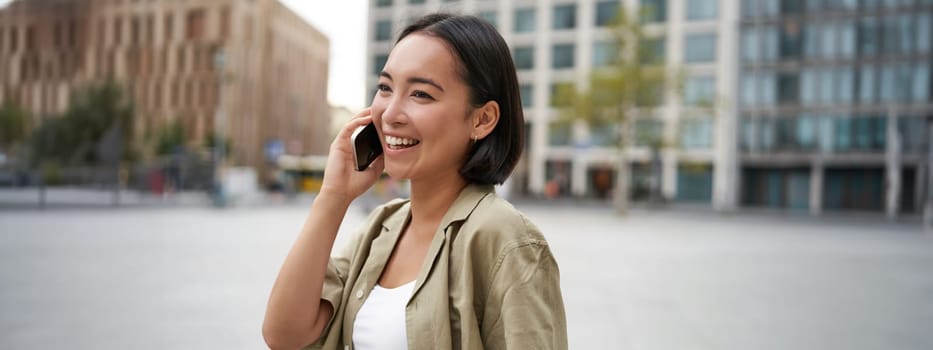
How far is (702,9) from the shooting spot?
44.9 meters

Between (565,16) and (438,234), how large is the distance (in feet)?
163

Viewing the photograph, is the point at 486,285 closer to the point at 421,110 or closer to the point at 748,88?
the point at 421,110

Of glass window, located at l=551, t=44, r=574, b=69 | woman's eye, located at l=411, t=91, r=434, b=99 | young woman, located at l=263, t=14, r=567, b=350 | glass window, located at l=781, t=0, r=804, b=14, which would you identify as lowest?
young woman, located at l=263, t=14, r=567, b=350

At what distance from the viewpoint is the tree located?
29.2 meters

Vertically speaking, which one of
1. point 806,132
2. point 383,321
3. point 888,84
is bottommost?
point 383,321

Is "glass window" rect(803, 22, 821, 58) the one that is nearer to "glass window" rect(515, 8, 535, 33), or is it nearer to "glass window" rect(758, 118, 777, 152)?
"glass window" rect(758, 118, 777, 152)

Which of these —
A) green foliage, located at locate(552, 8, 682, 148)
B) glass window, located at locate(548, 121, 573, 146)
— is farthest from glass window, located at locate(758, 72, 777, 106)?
green foliage, located at locate(552, 8, 682, 148)

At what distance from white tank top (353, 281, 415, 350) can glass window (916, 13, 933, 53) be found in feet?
156

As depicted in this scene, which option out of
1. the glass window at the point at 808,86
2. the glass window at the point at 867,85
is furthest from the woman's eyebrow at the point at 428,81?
the glass window at the point at 867,85

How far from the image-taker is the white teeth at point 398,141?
1548mm

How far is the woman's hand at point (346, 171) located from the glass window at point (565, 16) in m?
49.1

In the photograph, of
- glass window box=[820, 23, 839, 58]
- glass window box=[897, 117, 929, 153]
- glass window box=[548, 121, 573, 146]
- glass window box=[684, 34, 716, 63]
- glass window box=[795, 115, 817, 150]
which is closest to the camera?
glass window box=[897, 117, 929, 153]

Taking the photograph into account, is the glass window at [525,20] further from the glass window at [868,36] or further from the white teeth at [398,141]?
the white teeth at [398,141]

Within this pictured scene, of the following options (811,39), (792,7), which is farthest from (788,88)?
(792,7)
